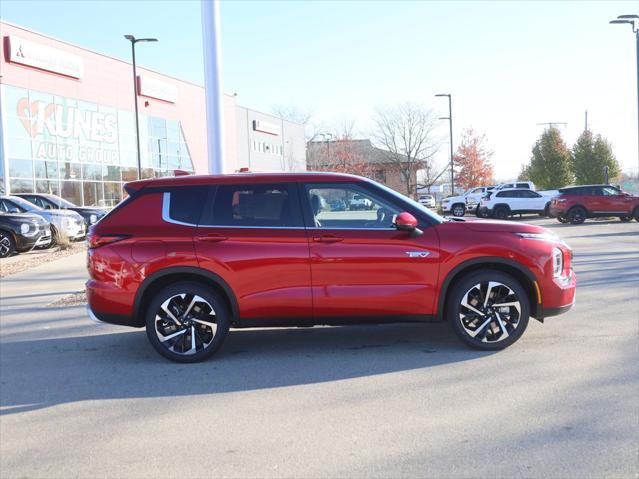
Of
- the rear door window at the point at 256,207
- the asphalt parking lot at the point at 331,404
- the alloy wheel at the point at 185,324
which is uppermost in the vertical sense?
the rear door window at the point at 256,207

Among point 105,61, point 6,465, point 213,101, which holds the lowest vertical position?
point 6,465

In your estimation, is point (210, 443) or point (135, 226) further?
point (135, 226)

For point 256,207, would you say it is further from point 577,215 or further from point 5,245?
point 577,215

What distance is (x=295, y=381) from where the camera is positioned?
18.0 feet

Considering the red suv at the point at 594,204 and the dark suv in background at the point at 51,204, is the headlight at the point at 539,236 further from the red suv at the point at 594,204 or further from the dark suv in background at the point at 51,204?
the red suv at the point at 594,204

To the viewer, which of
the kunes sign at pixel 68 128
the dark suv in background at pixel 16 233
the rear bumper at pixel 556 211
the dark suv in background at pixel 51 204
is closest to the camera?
the dark suv in background at pixel 16 233

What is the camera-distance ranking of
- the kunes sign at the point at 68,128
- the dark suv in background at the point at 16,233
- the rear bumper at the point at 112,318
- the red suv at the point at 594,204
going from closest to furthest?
1. the rear bumper at the point at 112,318
2. the dark suv in background at the point at 16,233
3. the red suv at the point at 594,204
4. the kunes sign at the point at 68,128

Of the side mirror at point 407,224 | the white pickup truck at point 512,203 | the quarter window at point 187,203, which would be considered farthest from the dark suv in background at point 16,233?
the white pickup truck at point 512,203

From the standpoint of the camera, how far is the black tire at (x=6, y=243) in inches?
706

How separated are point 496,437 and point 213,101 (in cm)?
775

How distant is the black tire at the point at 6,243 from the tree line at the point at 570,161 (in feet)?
158

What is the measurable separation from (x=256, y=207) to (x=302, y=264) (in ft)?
2.36

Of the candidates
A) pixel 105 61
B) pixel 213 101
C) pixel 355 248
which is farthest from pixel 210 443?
pixel 105 61

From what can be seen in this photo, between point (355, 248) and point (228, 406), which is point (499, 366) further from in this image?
point (228, 406)
